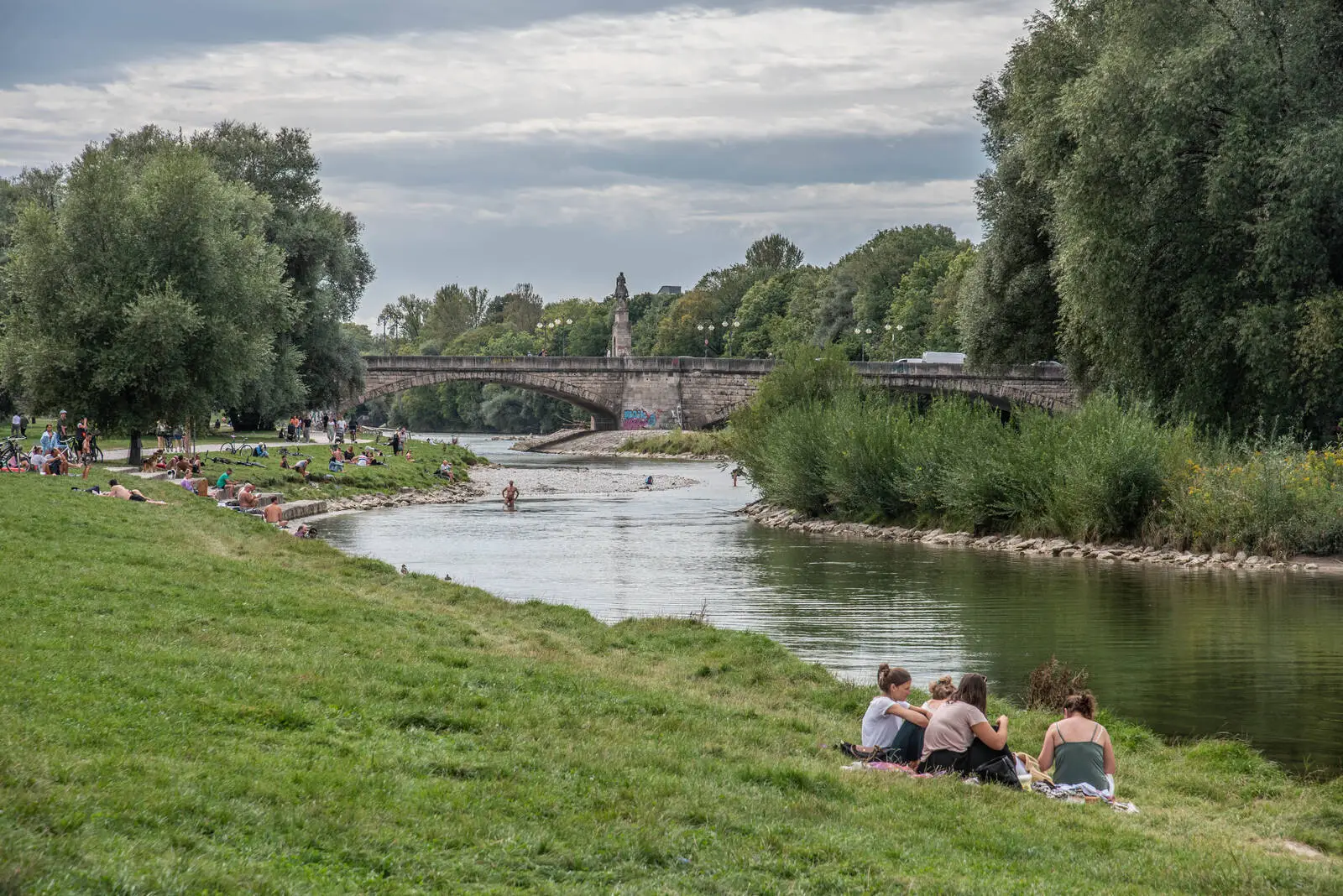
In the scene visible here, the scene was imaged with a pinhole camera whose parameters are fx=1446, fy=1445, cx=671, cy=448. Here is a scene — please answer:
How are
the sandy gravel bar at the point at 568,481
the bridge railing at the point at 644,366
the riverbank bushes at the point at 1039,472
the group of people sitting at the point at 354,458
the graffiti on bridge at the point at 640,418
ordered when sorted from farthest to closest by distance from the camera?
the graffiti on bridge at the point at 640,418 < the bridge railing at the point at 644,366 < the sandy gravel bar at the point at 568,481 < the group of people sitting at the point at 354,458 < the riverbank bushes at the point at 1039,472

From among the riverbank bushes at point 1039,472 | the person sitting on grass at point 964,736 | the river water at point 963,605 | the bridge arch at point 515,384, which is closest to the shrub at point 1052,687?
the river water at point 963,605

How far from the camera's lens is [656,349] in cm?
16988

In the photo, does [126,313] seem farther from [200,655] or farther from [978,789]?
[978,789]

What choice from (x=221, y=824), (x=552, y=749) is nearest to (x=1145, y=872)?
(x=552, y=749)

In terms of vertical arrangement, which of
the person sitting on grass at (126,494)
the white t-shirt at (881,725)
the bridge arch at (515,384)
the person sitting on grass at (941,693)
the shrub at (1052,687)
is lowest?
the shrub at (1052,687)

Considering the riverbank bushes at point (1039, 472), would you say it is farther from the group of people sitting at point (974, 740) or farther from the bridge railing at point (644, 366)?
the bridge railing at point (644, 366)

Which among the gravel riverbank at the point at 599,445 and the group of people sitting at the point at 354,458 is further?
the gravel riverbank at the point at 599,445

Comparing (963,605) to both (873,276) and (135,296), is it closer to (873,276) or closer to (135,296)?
(135,296)

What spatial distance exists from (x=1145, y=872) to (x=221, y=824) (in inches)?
225

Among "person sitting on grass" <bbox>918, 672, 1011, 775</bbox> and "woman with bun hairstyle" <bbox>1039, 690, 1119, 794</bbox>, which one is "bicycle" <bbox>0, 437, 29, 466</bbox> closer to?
"person sitting on grass" <bbox>918, 672, 1011, 775</bbox>

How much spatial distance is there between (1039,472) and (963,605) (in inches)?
525

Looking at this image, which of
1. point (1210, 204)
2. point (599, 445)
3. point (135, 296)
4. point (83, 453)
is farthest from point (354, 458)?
point (599, 445)

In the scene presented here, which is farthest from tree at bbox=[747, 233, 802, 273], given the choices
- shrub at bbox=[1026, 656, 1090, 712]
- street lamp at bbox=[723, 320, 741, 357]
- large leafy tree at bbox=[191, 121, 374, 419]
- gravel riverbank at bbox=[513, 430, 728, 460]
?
shrub at bbox=[1026, 656, 1090, 712]

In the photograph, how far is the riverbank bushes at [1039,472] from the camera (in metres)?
33.3
